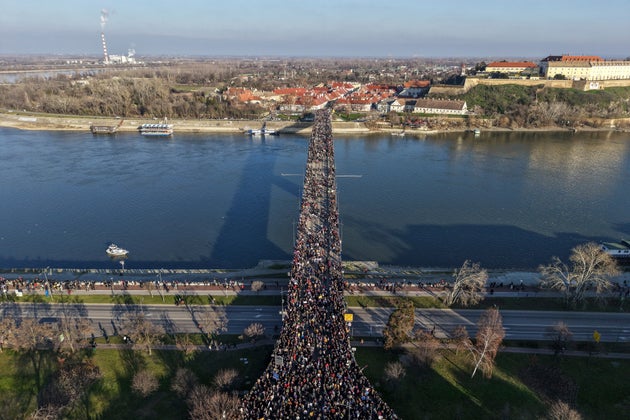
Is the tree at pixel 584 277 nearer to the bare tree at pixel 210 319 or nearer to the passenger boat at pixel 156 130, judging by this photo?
the bare tree at pixel 210 319

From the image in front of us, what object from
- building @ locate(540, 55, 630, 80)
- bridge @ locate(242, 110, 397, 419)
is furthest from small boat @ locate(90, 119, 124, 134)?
building @ locate(540, 55, 630, 80)

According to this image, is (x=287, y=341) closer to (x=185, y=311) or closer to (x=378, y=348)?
(x=378, y=348)

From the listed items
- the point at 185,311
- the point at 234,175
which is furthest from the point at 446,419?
the point at 234,175

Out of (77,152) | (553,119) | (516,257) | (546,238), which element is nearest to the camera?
(516,257)

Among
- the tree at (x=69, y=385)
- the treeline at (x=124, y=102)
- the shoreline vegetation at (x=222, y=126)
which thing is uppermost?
the treeline at (x=124, y=102)

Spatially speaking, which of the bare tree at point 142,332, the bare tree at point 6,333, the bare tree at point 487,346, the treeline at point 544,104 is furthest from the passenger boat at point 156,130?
the bare tree at point 487,346

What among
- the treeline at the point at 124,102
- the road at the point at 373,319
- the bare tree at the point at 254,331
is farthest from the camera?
the treeline at the point at 124,102

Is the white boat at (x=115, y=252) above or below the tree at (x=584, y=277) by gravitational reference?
below
